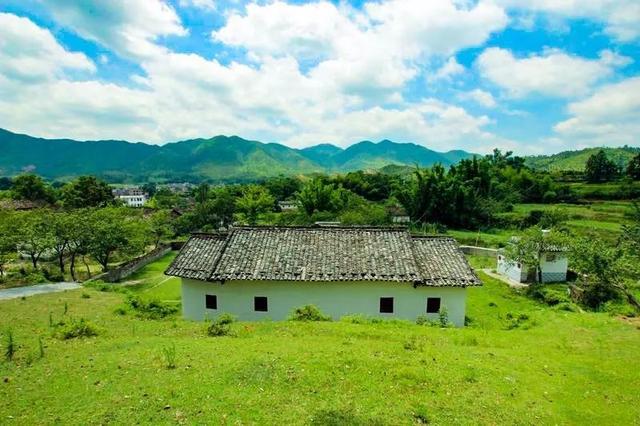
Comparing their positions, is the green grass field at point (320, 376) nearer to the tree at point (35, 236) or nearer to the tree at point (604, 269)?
the tree at point (604, 269)

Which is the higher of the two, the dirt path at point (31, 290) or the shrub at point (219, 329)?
the shrub at point (219, 329)

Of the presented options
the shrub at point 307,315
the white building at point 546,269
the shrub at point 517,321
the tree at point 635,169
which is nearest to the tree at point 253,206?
the white building at point 546,269

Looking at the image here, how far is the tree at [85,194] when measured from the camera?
7425 cm

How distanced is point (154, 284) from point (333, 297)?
18.5 meters

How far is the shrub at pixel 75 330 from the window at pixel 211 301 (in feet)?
19.5

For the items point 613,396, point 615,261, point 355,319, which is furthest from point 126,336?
point 615,261

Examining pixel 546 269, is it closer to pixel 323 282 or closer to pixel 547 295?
pixel 547 295

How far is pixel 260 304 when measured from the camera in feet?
60.1

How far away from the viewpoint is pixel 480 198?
216 ft

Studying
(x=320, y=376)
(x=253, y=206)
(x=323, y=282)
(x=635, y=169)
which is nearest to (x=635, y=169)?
(x=635, y=169)

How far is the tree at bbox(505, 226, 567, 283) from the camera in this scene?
29891 millimetres

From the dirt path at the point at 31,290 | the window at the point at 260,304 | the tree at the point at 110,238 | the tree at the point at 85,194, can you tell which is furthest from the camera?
the tree at the point at 85,194

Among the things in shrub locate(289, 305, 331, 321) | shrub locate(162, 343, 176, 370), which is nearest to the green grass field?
shrub locate(162, 343, 176, 370)

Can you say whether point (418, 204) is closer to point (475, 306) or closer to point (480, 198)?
point (480, 198)
